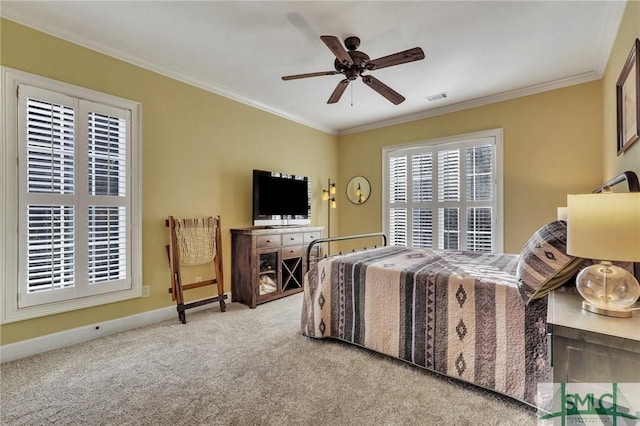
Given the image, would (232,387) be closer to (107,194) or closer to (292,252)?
(107,194)

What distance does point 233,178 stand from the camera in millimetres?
3883

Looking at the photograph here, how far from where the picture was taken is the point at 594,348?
1060mm

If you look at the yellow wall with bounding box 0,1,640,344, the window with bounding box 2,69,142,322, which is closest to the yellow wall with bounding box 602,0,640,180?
the yellow wall with bounding box 0,1,640,344

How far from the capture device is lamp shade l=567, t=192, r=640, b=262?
1.10 metres

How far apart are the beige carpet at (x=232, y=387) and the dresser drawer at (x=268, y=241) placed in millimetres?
1228

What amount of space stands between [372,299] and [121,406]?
69.8 inches

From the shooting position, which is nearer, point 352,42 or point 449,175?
point 352,42

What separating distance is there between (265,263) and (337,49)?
104 inches

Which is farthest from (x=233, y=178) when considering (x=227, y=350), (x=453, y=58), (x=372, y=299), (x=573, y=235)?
(x=573, y=235)

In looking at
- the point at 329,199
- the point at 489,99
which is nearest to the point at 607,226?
the point at 489,99

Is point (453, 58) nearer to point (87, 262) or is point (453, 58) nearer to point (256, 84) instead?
point (256, 84)

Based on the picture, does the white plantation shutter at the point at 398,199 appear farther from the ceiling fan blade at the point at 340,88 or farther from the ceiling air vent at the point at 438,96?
the ceiling fan blade at the point at 340,88

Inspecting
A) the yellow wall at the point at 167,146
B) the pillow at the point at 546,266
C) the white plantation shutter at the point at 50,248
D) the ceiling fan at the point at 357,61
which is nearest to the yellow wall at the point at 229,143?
the yellow wall at the point at 167,146

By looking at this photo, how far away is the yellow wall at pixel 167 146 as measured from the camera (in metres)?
2.47
